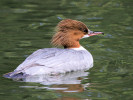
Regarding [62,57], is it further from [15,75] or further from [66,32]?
[15,75]

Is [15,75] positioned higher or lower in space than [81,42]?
higher

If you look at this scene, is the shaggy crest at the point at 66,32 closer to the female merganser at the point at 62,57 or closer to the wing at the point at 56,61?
the female merganser at the point at 62,57


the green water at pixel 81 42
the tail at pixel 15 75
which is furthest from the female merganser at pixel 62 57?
the green water at pixel 81 42

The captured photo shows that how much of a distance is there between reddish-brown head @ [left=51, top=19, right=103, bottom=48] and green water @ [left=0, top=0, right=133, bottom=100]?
0.69m

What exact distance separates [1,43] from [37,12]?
3417 mm

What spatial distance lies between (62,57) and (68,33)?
1005mm

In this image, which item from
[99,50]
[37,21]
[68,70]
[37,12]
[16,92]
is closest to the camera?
[16,92]

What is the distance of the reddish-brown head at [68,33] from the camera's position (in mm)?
9508

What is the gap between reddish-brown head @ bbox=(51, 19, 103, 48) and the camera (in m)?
9.51

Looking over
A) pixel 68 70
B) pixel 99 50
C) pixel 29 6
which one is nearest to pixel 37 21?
pixel 29 6

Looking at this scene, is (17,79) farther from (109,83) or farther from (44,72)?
(109,83)

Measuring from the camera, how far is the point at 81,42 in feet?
36.9

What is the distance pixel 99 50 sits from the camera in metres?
10.2

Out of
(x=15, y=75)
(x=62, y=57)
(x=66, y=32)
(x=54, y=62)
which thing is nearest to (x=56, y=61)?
(x=54, y=62)
